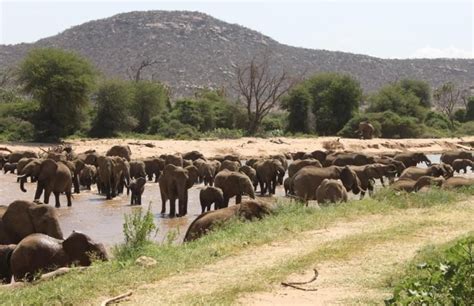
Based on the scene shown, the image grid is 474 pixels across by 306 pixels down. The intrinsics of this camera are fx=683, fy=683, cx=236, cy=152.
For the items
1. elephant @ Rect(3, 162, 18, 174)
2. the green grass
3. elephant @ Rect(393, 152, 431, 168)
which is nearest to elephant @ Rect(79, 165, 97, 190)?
elephant @ Rect(3, 162, 18, 174)

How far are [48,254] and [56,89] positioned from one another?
123ft

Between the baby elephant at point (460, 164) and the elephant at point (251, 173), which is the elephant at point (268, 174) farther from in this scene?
the baby elephant at point (460, 164)

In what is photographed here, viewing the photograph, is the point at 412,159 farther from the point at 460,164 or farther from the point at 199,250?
the point at 199,250

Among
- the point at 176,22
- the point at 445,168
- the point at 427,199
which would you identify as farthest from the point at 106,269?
the point at 176,22

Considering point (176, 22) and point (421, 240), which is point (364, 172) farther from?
point (176, 22)

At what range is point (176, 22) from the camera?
4712 inches

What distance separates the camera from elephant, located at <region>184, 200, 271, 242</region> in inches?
485

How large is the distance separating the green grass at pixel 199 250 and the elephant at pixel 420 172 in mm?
6116

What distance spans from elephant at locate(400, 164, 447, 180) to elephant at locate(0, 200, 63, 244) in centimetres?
1201

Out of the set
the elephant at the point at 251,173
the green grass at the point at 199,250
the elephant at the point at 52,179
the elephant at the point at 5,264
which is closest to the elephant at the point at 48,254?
the elephant at the point at 5,264

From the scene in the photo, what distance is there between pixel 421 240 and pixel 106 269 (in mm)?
4961

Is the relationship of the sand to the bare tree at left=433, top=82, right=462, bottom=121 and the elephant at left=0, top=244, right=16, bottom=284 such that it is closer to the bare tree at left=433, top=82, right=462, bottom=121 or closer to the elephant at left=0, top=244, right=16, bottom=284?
the bare tree at left=433, top=82, right=462, bottom=121

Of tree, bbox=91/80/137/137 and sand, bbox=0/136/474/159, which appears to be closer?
sand, bbox=0/136/474/159

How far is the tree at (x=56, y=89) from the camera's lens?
151 ft
